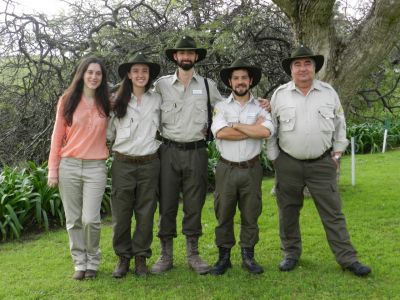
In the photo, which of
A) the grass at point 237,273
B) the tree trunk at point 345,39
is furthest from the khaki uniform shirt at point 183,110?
the tree trunk at point 345,39

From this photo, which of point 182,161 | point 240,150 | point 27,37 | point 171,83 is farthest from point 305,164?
point 27,37

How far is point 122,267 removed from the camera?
4.77 m

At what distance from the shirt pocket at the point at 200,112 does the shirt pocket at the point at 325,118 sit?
3.59ft

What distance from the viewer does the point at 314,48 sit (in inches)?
268

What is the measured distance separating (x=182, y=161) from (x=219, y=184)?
1.38ft

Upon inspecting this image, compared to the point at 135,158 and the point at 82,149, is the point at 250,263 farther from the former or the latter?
the point at 82,149

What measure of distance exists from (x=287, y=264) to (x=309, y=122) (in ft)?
4.67

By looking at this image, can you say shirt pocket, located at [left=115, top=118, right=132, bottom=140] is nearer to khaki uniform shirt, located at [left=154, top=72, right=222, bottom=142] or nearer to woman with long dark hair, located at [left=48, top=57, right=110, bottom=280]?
woman with long dark hair, located at [left=48, top=57, right=110, bottom=280]

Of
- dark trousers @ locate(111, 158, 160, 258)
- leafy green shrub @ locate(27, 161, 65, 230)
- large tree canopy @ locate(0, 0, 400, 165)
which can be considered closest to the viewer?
dark trousers @ locate(111, 158, 160, 258)

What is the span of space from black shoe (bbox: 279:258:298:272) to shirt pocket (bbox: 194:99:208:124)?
1.59 m

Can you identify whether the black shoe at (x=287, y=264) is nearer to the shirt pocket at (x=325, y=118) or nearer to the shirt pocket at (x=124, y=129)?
the shirt pocket at (x=325, y=118)

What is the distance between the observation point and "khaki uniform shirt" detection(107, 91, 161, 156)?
454 cm

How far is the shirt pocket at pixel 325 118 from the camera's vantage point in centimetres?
452

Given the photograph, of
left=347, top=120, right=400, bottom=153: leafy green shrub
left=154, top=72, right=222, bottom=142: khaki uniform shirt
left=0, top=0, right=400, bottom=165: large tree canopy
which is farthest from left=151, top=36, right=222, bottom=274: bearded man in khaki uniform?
left=347, top=120, right=400, bottom=153: leafy green shrub
